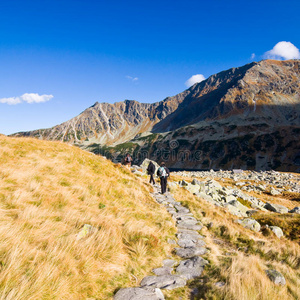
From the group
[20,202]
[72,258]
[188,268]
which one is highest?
[20,202]

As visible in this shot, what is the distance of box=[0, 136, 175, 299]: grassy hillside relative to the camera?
3.63 metres

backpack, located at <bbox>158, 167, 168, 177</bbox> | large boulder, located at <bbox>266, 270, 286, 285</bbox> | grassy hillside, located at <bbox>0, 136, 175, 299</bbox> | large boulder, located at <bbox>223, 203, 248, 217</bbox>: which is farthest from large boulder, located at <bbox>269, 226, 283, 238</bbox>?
backpack, located at <bbox>158, 167, 168, 177</bbox>

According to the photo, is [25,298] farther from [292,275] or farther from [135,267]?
[292,275]

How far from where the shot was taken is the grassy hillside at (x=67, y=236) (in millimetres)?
3635

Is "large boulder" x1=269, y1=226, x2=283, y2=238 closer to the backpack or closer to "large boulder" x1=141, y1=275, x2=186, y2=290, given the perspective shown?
the backpack

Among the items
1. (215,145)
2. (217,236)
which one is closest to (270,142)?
(215,145)

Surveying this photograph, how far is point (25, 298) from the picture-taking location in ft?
10.1

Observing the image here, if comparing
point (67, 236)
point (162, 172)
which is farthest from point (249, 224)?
point (67, 236)

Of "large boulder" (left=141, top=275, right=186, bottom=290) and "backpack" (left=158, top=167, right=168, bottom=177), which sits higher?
"backpack" (left=158, top=167, right=168, bottom=177)

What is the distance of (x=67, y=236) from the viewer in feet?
17.1

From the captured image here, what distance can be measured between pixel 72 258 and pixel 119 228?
228cm

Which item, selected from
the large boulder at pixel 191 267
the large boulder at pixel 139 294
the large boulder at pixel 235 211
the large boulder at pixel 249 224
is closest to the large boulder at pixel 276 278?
the large boulder at pixel 191 267

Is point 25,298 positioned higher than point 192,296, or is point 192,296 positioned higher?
point 25,298

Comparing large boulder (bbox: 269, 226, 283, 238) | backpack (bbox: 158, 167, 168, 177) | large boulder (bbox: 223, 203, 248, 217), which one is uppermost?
backpack (bbox: 158, 167, 168, 177)
